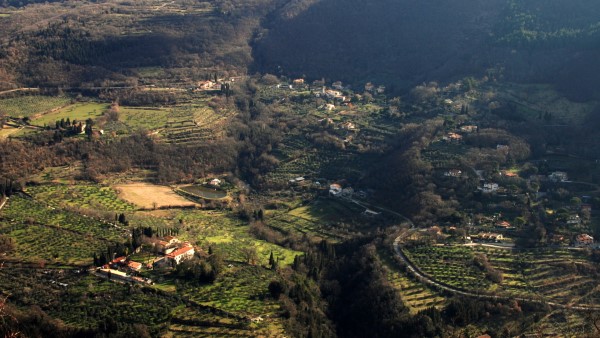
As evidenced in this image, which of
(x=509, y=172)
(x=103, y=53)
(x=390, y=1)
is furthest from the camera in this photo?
(x=390, y=1)

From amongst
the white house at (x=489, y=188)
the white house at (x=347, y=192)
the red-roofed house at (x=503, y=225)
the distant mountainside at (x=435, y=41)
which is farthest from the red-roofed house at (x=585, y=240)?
the distant mountainside at (x=435, y=41)

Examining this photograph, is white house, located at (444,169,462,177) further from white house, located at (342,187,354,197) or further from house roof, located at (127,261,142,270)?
house roof, located at (127,261,142,270)

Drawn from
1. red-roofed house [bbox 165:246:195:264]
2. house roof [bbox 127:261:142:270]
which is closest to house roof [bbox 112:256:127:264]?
house roof [bbox 127:261:142:270]

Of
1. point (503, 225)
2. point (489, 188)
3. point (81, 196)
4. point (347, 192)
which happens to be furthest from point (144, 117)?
point (503, 225)

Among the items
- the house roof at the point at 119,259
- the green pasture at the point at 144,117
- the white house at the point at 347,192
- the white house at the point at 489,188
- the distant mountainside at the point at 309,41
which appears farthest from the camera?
Result: the distant mountainside at the point at 309,41

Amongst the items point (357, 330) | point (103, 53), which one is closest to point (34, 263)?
point (357, 330)

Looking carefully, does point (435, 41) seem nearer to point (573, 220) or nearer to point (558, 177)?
point (558, 177)

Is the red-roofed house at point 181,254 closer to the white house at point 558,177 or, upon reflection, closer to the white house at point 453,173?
the white house at point 453,173

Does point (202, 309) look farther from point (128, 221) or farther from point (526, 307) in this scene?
point (526, 307)
